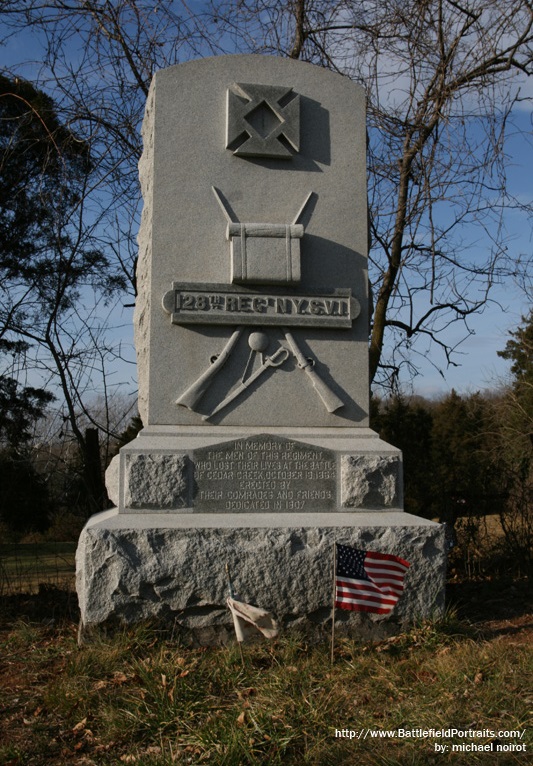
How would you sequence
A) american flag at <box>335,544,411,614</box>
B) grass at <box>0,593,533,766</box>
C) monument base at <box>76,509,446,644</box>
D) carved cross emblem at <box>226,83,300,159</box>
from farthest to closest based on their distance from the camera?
carved cross emblem at <box>226,83,300,159</box>
monument base at <box>76,509,446,644</box>
american flag at <box>335,544,411,614</box>
grass at <box>0,593,533,766</box>

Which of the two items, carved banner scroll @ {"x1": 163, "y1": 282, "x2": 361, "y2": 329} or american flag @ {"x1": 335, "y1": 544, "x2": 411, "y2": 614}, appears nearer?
american flag @ {"x1": 335, "y1": 544, "x2": 411, "y2": 614}

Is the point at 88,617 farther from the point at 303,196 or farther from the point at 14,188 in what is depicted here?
the point at 14,188

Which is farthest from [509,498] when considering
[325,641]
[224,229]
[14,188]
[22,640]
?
[14,188]

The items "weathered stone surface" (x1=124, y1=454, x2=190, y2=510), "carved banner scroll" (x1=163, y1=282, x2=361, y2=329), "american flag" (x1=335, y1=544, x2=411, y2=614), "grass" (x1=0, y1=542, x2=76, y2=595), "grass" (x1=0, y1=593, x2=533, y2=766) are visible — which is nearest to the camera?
"grass" (x1=0, y1=593, x2=533, y2=766)

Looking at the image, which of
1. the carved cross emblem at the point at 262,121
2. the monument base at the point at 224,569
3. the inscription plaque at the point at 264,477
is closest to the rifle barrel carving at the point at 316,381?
the inscription plaque at the point at 264,477

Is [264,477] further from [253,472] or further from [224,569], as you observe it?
[224,569]

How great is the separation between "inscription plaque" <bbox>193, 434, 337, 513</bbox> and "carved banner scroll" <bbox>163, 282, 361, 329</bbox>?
802 mm

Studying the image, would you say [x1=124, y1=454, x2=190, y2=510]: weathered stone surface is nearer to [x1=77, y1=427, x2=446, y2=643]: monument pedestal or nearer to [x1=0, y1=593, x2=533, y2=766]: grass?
[x1=77, y1=427, x2=446, y2=643]: monument pedestal

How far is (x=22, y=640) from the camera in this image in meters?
5.00

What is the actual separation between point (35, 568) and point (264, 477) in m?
3.93

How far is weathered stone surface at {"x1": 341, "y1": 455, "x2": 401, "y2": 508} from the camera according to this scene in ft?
16.6

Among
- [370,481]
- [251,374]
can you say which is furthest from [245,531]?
[251,374]

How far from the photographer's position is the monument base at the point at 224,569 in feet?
15.1

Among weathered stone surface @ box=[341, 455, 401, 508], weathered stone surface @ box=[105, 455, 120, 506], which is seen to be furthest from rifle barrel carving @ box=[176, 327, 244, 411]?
weathered stone surface @ box=[341, 455, 401, 508]
